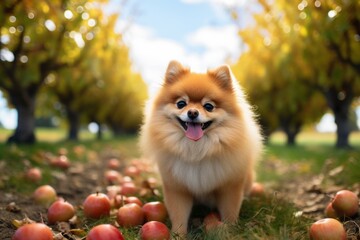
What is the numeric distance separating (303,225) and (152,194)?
1.67 m

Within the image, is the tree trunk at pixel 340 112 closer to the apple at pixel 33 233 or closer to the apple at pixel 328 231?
the apple at pixel 328 231

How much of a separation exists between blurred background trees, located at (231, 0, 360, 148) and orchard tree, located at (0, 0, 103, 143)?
430 centimetres

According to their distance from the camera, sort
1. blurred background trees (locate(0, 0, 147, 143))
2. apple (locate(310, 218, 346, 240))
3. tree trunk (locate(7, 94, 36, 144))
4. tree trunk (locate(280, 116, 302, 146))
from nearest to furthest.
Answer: apple (locate(310, 218, 346, 240)), blurred background trees (locate(0, 0, 147, 143)), tree trunk (locate(7, 94, 36, 144)), tree trunk (locate(280, 116, 302, 146))

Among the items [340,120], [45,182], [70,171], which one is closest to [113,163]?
[70,171]

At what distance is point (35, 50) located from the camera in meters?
8.40

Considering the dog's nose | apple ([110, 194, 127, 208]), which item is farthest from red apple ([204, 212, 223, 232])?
apple ([110, 194, 127, 208])

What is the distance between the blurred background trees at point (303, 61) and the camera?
6.89 meters

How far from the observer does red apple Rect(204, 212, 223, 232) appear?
2973 mm

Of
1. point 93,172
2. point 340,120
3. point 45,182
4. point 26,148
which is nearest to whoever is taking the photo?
point 45,182

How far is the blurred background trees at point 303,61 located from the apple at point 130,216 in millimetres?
4462

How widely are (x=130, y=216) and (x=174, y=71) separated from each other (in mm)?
1289

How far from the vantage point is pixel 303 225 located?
3.25m

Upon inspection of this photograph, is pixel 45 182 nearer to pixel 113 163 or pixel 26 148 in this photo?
pixel 113 163

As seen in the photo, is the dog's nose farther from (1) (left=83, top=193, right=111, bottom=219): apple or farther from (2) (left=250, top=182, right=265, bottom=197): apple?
(2) (left=250, top=182, right=265, bottom=197): apple
